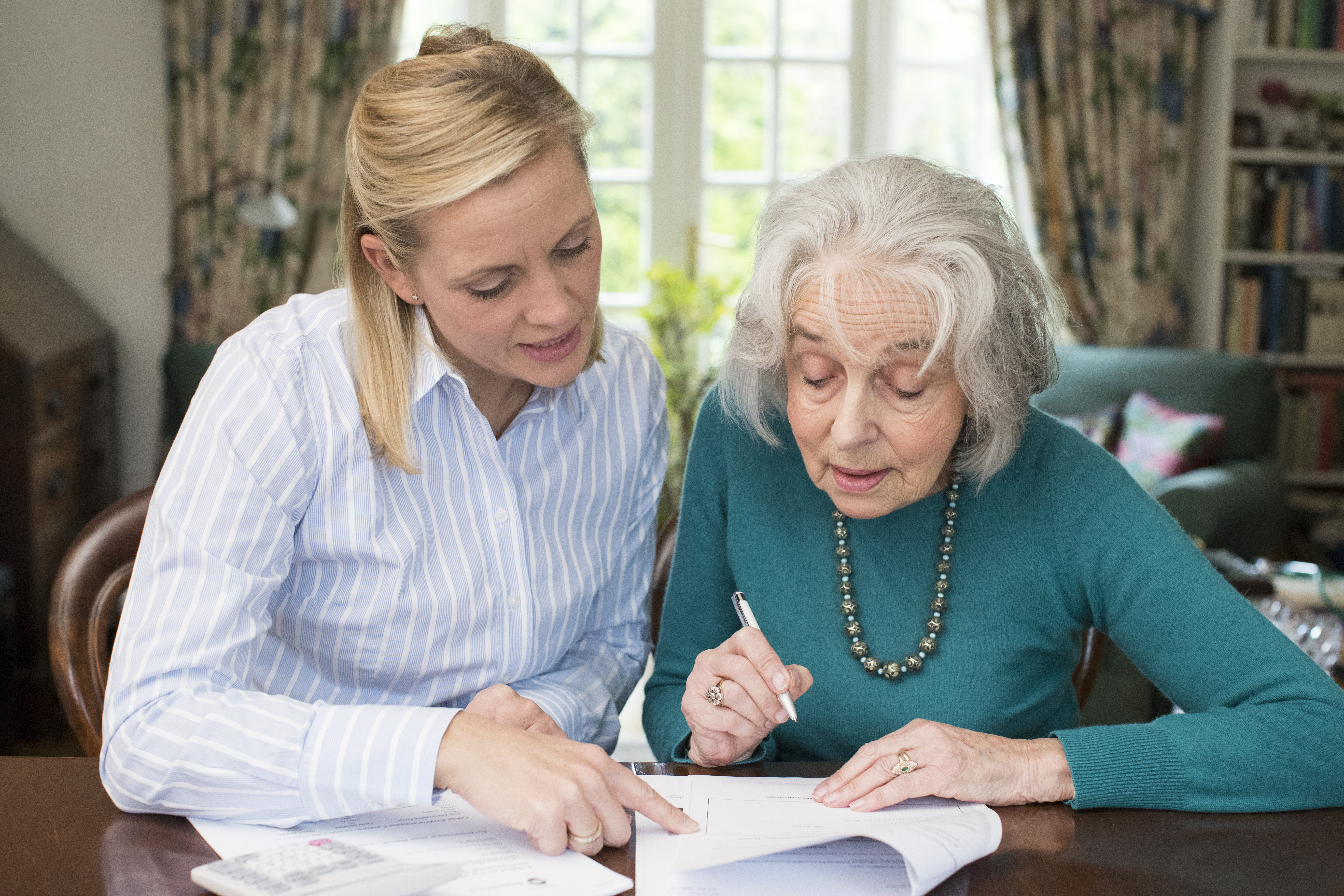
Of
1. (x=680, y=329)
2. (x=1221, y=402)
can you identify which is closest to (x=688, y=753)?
(x=680, y=329)

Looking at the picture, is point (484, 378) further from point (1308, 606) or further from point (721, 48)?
point (721, 48)

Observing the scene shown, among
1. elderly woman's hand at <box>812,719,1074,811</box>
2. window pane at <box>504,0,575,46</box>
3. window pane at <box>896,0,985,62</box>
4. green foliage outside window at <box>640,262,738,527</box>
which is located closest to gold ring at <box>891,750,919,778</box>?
elderly woman's hand at <box>812,719,1074,811</box>

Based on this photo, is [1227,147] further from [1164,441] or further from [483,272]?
[483,272]

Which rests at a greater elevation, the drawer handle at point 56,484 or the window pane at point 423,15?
the window pane at point 423,15

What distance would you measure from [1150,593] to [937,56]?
3.95m

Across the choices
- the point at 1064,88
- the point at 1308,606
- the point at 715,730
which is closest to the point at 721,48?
the point at 1064,88

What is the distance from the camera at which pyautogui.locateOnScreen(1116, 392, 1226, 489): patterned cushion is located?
3715 millimetres

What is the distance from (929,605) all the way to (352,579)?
2.05ft

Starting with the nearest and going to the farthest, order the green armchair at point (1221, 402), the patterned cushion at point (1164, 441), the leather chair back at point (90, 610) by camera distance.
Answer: the leather chair back at point (90, 610) → the green armchair at point (1221, 402) → the patterned cushion at point (1164, 441)

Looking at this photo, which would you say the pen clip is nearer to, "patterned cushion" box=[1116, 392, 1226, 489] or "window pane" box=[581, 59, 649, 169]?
"patterned cushion" box=[1116, 392, 1226, 489]

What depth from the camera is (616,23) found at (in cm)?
443

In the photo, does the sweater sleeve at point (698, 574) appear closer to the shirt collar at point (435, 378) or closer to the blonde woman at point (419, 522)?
the blonde woman at point (419, 522)

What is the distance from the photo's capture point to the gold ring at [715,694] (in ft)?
3.57

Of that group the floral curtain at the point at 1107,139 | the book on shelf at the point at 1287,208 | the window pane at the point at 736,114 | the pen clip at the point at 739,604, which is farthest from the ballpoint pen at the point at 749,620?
the book on shelf at the point at 1287,208
